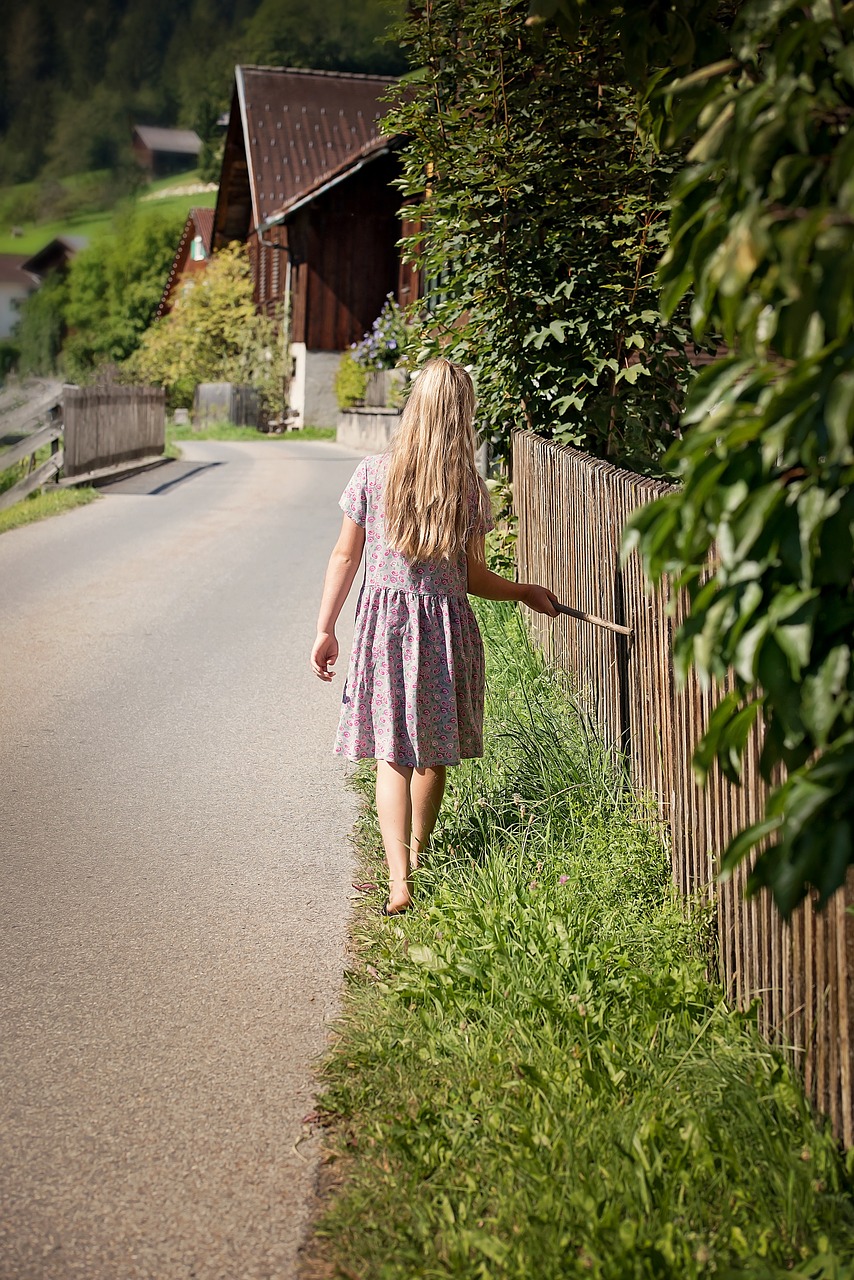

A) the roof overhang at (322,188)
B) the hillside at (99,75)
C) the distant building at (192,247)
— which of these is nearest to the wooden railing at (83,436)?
the roof overhang at (322,188)

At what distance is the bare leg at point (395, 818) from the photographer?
443cm

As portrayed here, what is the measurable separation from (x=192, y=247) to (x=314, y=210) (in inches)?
1297

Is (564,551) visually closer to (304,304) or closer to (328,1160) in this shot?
(328,1160)

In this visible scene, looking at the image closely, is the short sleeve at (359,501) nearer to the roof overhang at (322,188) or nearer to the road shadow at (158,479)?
the road shadow at (158,479)

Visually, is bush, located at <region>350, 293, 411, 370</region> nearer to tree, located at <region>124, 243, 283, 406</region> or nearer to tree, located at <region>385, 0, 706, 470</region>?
tree, located at <region>124, 243, 283, 406</region>

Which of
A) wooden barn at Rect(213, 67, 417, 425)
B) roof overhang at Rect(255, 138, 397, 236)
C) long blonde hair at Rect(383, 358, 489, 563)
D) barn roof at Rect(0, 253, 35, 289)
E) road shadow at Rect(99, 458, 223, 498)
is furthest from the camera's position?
barn roof at Rect(0, 253, 35, 289)

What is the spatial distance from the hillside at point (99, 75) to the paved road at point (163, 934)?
14049cm

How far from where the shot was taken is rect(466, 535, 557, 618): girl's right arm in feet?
14.9

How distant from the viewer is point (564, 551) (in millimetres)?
6383

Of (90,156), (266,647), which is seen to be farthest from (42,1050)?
(90,156)

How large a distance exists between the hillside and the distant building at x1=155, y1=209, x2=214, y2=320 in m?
74.4

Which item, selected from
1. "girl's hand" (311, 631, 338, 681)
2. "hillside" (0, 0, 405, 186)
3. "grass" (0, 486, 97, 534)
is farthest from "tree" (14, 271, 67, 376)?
"girl's hand" (311, 631, 338, 681)

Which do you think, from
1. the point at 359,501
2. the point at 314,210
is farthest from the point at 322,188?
the point at 359,501

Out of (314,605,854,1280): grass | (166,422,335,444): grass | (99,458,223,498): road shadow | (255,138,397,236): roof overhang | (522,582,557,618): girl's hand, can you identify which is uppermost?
(255,138,397,236): roof overhang
